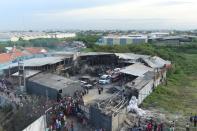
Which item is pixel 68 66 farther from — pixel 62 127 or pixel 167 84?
pixel 62 127

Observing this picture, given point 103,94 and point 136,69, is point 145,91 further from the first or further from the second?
point 136,69

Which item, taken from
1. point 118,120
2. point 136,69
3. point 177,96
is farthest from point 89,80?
point 118,120

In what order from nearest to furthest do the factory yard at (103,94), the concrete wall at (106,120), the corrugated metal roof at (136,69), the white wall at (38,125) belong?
1. the white wall at (38,125)
2. the concrete wall at (106,120)
3. the factory yard at (103,94)
4. the corrugated metal roof at (136,69)

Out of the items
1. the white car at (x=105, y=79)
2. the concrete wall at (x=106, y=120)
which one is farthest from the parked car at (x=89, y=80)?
the concrete wall at (x=106, y=120)

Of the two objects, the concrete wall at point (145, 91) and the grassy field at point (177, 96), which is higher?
the concrete wall at point (145, 91)

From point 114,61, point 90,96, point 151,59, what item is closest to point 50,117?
point 90,96

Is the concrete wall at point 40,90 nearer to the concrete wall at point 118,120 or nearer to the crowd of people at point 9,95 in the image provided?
the crowd of people at point 9,95

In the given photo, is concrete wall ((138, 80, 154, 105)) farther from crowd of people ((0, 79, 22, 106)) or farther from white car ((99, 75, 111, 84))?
crowd of people ((0, 79, 22, 106))

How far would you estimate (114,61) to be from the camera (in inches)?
1575

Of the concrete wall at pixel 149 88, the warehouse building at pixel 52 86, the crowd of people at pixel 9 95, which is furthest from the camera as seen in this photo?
the concrete wall at pixel 149 88

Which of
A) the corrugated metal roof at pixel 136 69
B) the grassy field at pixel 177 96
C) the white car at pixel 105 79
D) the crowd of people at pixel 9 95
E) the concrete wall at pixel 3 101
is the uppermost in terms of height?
the corrugated metal roof at pixel 136 69

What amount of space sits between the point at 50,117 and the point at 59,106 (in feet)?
6.52

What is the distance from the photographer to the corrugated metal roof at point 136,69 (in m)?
32.3

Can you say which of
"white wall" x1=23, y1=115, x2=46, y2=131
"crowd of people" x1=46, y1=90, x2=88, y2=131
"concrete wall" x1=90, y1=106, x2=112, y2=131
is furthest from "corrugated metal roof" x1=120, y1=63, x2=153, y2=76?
"white wall" x1=23, y1=115, x2=46, y2=131
